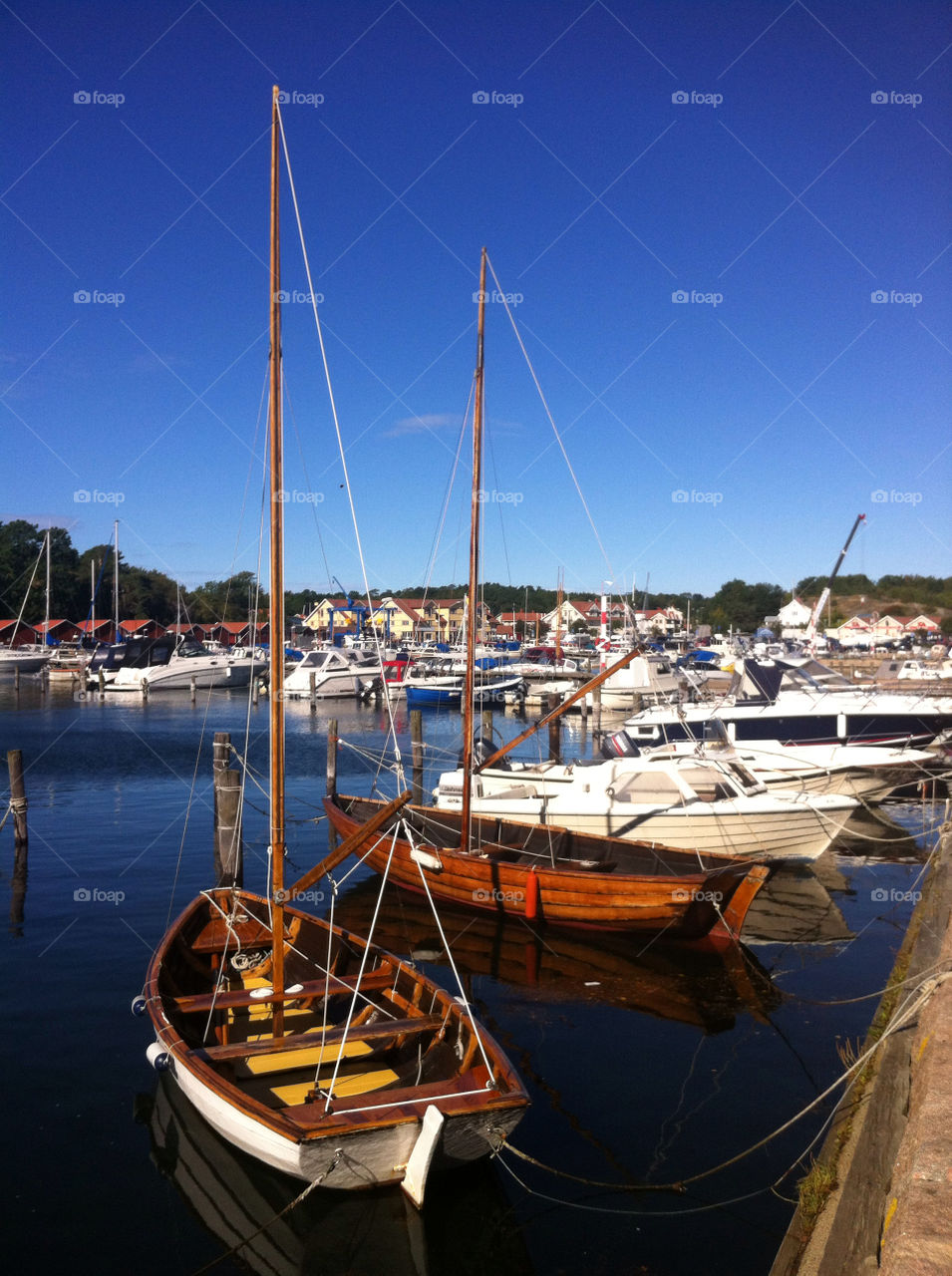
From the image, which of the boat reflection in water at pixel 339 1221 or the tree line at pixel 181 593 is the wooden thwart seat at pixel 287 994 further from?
the tree line at pixel 181 593

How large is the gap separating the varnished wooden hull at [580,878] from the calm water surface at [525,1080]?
50 centimetres

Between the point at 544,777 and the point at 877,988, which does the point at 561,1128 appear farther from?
the point at 544,777

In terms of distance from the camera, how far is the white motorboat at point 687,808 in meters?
16.2

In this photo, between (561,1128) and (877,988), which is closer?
(561,1128)

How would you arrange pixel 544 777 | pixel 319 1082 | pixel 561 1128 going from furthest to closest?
pixel 544 777
pixel 561 1128
pixel 319 1082

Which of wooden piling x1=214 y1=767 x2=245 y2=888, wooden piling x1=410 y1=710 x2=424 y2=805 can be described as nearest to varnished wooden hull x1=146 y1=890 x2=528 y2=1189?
wooden piling x1=214 y1=767 x2=245 y2=888

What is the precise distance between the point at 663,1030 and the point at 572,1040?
1202 millimetres

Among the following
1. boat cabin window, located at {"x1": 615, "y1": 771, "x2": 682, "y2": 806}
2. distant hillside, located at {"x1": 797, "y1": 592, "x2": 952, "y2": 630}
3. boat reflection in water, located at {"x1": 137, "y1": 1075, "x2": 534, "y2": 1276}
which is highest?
distant hillside, located at {"x1": 797, "y1": 592, "x2": 952, "y2": 630}

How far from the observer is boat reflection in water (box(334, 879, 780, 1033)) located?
11.9m

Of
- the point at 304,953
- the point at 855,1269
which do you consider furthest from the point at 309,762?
the point at 855,1269

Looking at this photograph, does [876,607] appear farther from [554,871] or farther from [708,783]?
[554,871]

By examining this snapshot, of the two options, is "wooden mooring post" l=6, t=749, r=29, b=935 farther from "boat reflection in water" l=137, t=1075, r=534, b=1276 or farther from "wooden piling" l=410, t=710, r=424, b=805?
"wooden piling" l=410, t=710, r=424, b=805

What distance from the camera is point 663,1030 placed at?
11094mm

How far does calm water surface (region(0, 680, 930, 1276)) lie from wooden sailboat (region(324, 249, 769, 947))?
0.54m
